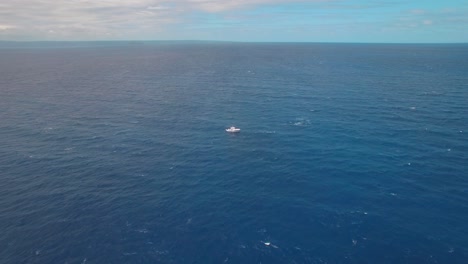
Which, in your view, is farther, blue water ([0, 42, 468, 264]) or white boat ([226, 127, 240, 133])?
white boat ([226, 127, 240, 133])

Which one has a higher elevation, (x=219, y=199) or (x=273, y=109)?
(x=273, y=109)

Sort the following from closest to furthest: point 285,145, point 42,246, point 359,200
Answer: point 42,246 → point 359,200 → point 285,145

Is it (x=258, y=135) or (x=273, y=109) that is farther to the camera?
(x=273, y=109)

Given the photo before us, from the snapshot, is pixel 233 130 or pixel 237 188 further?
pixel 233 130

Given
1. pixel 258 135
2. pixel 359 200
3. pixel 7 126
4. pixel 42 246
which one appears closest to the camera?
pixel 42 246

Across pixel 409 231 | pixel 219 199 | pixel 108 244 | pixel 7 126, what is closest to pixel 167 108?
pixel 7 126

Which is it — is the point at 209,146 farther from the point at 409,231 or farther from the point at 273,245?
the point at 409,231

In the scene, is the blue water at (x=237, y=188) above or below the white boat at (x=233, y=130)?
below

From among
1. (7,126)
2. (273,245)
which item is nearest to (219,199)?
(273,245)

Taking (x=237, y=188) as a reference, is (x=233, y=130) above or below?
above

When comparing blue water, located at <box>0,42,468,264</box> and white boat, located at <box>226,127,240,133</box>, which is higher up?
white boat, located at <box>226,127,240,133</box>

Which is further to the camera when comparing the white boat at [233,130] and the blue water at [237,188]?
the white boat at [233,130]
